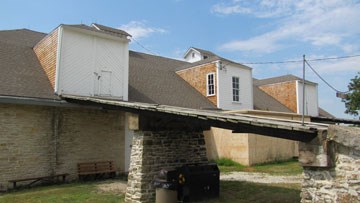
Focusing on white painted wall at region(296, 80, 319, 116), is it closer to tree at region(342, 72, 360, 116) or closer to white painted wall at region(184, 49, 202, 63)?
tree at region(342, 72, 360, 116)

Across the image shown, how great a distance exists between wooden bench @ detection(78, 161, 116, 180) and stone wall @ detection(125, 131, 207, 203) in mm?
4333

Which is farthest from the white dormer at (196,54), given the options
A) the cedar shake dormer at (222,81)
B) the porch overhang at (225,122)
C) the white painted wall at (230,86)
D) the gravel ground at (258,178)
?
the porch overhang at (225,122)

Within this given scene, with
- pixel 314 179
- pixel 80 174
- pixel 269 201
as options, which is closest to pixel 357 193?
pixel 314 179

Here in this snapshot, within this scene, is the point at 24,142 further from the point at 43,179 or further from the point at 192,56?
the point at 192,56

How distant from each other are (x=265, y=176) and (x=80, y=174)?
24.3 feet

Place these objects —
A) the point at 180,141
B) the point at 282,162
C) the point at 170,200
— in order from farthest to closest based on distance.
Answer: the point at 282,162 → the point at 180,141 → the point at 170,200

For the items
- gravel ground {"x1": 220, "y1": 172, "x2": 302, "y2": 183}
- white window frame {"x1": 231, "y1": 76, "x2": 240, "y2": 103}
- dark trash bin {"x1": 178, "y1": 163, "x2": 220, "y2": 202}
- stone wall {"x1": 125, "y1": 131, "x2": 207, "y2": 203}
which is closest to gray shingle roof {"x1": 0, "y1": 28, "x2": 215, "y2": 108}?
white window frame {"x1": 231, "y1": 76, "x2": 240, "y2": 103}

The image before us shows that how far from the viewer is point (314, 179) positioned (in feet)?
15.6

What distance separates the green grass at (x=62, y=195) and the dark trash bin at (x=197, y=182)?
1.93 m

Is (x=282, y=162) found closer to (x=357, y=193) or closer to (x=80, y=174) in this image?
(x=80, y=174)

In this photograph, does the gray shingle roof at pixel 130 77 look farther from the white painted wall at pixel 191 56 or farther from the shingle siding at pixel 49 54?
the white painted wall at pixel 191 56

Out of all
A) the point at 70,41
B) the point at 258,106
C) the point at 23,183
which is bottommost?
the point at 23,183

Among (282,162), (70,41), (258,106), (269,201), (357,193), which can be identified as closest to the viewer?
(357,193)

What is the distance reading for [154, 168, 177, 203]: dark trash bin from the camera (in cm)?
791
